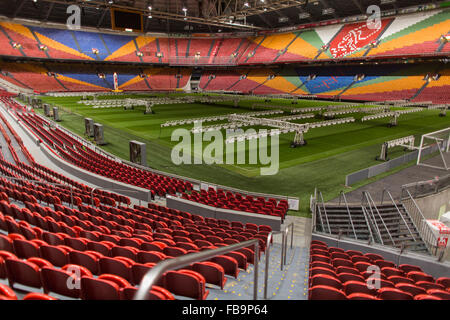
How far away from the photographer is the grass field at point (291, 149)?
677 inches

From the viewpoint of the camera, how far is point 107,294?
3803mm

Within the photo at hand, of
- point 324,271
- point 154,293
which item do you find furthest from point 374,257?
point 154,293

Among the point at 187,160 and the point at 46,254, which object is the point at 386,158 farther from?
the point at 46,254

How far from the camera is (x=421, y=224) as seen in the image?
13320 mm

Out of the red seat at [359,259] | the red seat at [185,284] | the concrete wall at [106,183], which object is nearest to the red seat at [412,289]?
the red seat at [359,259]

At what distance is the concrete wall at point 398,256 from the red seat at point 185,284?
680 cm

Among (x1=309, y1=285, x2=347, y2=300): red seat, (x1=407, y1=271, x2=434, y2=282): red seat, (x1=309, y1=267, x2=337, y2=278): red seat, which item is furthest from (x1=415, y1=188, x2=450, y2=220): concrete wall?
(x1=309, y1=285, x2=347, y2=300): red seat

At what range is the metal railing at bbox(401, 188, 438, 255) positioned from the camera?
38.1 ft

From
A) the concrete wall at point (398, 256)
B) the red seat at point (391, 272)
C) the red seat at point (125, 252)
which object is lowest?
the concrete wall at point (398, 256)

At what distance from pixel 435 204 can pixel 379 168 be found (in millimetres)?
3483

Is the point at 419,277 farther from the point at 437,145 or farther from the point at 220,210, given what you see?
the point at 437,145

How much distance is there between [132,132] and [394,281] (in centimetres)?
2571

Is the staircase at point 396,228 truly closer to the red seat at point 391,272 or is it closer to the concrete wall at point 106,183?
the red seat at point 391,272
